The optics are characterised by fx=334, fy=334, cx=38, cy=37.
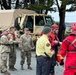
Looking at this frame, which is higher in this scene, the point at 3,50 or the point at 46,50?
the point at 46,50

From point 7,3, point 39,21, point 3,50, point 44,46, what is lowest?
point 39,21

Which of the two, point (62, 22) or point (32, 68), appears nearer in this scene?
point (32, 68)

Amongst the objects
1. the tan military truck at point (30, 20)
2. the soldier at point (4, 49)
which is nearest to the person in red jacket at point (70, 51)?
the soldier at point (4, 49)

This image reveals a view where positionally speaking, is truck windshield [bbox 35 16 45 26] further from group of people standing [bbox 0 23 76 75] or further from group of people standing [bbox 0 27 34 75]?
group of people standing [bbox 0 27 34 75]

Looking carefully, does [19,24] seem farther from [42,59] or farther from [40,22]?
[42,59]

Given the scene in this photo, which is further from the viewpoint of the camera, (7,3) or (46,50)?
(7,3)

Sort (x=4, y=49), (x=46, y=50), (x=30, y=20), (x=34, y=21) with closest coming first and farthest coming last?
1. (x=46, y=50)
2. (x=4, y=49)
3. (x=34, y=21)
4. (x=30, y=20)

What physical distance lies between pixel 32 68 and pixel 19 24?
28.8ft

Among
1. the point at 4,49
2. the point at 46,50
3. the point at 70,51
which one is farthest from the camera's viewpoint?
the point at 4,49

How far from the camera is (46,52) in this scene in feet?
25.7

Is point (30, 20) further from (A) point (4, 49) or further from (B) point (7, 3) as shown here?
(B) point (7, 3)

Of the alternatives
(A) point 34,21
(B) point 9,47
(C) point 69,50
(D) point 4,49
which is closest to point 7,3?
(A) point 34,21

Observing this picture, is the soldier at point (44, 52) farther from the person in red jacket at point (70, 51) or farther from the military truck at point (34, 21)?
the military truck at point (34, 21)

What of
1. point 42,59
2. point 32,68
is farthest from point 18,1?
point 42,59
